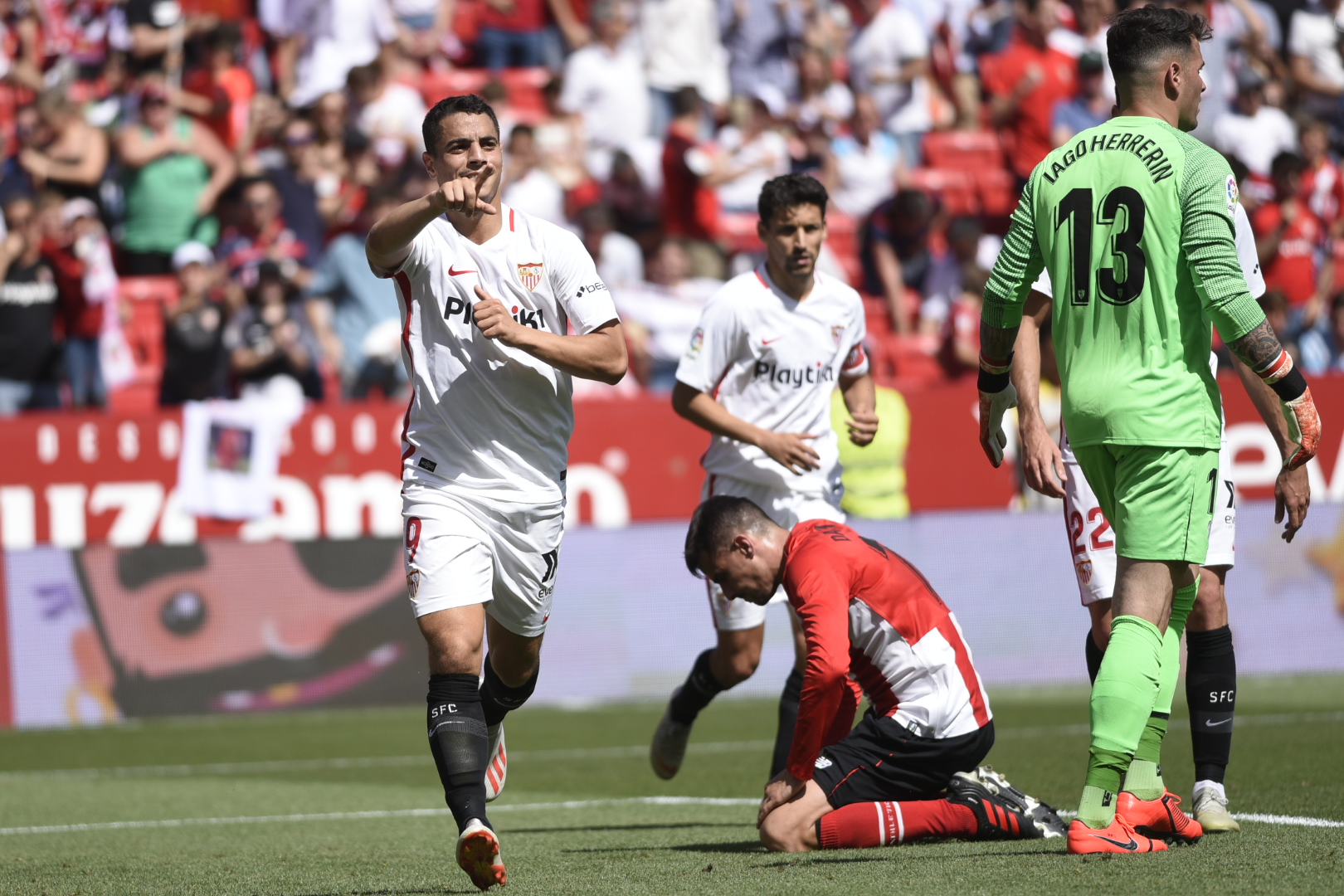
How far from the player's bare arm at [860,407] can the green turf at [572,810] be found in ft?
5.30

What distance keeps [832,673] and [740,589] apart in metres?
0.55

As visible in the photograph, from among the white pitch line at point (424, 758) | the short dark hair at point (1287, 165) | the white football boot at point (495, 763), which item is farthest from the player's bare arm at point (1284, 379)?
the short dark hair at point (1287, 165)

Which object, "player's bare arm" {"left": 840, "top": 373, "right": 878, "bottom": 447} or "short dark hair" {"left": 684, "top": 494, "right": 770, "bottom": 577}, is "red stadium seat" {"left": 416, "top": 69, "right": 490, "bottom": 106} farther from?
"short dark hair" {"left": 684, "top": 494, "right": 770, "bottom": 577}

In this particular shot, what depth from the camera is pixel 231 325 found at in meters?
14.1

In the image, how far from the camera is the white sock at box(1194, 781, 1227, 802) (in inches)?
225

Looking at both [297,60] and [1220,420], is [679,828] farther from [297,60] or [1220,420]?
[297,60]

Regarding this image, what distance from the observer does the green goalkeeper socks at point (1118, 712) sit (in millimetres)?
4812

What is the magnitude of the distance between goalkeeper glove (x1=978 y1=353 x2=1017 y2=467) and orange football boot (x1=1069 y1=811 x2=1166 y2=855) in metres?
1.17

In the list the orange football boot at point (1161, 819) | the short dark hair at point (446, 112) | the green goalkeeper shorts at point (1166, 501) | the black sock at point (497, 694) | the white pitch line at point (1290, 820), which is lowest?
the white pitch line at point (1290, 820)

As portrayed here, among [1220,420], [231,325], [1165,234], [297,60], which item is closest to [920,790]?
[1220,420]

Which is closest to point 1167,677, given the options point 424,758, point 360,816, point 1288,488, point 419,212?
point 1288,488

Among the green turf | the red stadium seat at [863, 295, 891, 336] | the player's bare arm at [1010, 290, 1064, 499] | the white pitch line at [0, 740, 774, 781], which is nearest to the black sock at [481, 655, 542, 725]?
the green turf

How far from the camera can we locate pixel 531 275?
5.60m

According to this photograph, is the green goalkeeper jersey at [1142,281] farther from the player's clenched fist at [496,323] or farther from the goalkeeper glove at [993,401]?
the player's clenched fist at [496,323]
